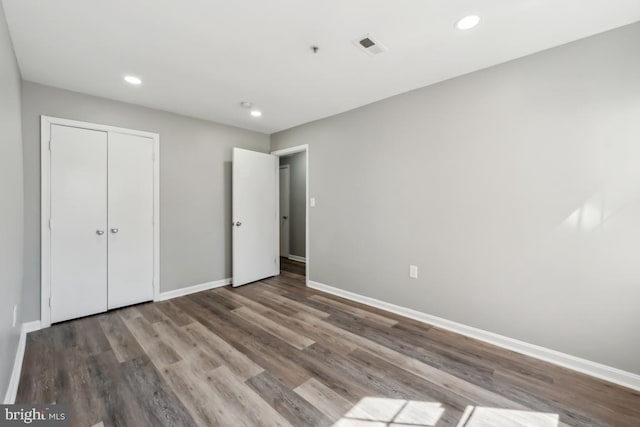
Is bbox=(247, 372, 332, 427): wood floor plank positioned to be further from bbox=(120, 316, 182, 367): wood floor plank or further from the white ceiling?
the white ceiling

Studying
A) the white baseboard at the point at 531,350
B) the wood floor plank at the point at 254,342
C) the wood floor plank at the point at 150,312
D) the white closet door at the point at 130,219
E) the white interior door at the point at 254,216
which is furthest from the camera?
the white interior door at the point at 254,216

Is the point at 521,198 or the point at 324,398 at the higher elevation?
the point at 521,198

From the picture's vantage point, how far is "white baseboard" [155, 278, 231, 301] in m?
3.46

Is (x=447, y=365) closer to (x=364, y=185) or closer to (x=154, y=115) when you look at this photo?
(x=364, y=185)

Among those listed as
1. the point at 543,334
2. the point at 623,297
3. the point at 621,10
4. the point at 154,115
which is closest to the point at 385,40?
the point at 621,10

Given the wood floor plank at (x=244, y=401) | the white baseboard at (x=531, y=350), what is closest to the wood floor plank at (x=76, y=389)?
the wood floor plank at (x=244, y=401)

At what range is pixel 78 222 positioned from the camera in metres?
2.84

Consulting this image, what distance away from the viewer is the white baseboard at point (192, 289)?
3.46m

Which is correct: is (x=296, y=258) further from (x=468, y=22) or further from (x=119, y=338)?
(x=468, y=22)

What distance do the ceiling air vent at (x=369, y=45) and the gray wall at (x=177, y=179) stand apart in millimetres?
2632

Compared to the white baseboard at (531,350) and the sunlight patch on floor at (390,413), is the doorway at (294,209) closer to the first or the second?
the white baseboard at (531,350)

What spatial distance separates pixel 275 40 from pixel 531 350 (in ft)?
10.5

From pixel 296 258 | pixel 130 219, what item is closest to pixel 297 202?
pixel 296 258

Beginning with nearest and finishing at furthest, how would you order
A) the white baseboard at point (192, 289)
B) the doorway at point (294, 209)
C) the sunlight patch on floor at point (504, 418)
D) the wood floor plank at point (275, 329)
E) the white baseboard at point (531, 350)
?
1. the sunlight patch on floor at point (504, 418)
2. the white baseboard at point (531, 350)
3. the wood floor plank at point (275, 329)
4. the white baseboard at point (192, 289)
5. the doorway at point (294, 209)
